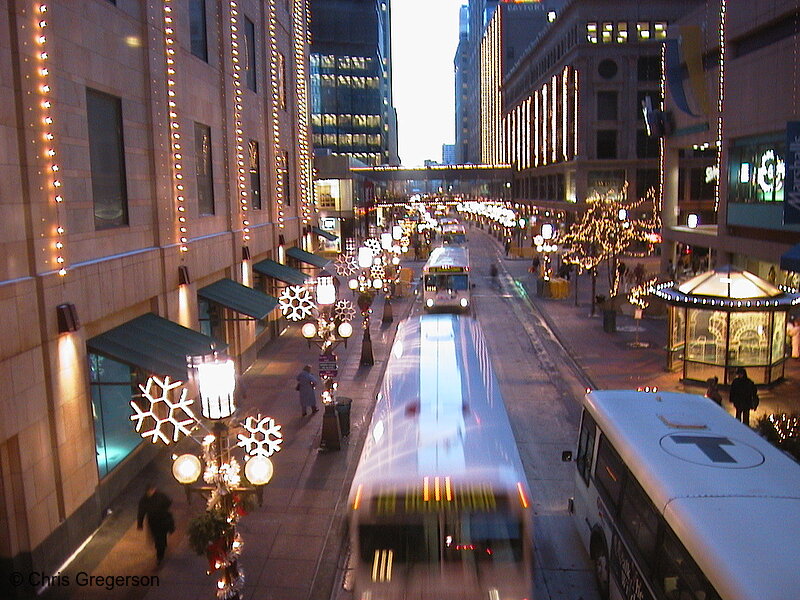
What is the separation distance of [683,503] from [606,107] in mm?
74231

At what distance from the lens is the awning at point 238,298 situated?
19.7 m

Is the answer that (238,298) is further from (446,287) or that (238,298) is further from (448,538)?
(448,538)

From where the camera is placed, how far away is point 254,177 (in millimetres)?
27234

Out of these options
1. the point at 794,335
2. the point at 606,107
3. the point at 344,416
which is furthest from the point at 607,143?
the point at 344,416

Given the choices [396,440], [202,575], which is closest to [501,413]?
[396,440]

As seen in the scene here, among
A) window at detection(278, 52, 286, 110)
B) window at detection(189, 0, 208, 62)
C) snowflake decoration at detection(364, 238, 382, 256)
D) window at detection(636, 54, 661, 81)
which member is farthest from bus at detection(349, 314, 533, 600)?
window at detection(636, 54, 661, 81)

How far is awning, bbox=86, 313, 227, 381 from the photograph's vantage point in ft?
43.3

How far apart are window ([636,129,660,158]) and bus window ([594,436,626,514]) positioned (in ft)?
231

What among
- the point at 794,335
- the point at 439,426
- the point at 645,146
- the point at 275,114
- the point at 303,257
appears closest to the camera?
the point at 439,426

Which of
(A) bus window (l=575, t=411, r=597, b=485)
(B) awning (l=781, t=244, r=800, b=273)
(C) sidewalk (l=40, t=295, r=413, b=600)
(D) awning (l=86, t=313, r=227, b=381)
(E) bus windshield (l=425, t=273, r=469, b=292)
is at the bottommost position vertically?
(C) sidewalk (l=40, t=295, r=413, b=600)

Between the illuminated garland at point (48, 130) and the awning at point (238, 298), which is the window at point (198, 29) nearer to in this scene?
the awning at point (238, 298)

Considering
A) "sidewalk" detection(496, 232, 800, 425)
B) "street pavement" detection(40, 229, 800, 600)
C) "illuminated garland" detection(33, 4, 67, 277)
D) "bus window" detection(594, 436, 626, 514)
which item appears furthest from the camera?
"sidewalk" detection(496, 232, 800, 425)

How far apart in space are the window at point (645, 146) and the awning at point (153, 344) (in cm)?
6792

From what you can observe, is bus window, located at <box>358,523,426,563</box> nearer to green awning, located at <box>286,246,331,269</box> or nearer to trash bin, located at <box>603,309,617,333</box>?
trash bin, located at <box>603,309,617,333</box>
